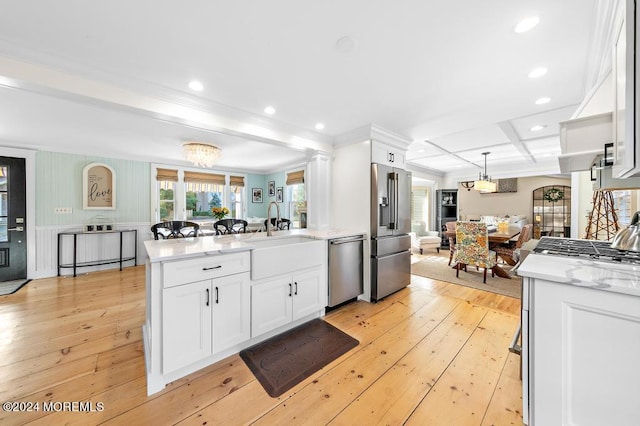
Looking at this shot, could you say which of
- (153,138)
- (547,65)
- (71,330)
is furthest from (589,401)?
(153,138)

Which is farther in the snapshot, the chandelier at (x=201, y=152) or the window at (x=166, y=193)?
the window at (x=166, y=193)

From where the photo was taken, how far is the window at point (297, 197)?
6.00m

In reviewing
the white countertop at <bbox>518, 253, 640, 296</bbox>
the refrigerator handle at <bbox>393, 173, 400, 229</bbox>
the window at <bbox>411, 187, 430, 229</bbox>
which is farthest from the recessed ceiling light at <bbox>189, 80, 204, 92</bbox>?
the window at <bbox>411, 187, 430, 229</bbox>

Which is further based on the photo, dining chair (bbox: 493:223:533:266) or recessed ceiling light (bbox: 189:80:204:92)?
dining chair (bbox: 493:223:533:266)

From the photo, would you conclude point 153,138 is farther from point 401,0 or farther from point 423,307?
point 423,307

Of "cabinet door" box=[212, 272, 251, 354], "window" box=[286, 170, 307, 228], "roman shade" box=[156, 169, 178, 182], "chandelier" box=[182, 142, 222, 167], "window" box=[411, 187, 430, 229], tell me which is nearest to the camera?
"cabinet door" box=[212, 272, 251, 354]

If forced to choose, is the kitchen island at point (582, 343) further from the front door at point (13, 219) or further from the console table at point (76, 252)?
the front door at point (13, 219)

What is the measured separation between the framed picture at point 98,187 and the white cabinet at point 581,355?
→ 21.3 ft

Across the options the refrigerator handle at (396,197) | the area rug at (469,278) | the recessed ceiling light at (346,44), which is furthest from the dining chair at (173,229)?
the area rug at (469,278)

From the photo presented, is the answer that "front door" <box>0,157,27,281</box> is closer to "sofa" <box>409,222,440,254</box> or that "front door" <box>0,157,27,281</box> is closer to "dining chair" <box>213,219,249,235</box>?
"dining chair" <box>213,219,249,235</box>

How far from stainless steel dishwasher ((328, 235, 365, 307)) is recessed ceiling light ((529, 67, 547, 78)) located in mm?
2275

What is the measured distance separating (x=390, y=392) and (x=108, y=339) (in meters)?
2.58

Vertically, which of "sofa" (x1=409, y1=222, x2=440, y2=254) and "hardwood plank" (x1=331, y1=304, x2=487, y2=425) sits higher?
"sofa" (x1=409, y1=222, x2=440, y2=254)

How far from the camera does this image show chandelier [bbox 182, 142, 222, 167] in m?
3.77
